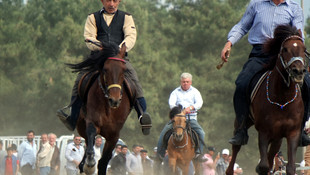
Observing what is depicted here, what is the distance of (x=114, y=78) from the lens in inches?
449

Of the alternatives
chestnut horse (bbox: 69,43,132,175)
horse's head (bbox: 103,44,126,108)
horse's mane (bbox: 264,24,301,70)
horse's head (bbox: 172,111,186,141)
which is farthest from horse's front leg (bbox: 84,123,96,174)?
horse's head (bbox: 172,111,186,141)

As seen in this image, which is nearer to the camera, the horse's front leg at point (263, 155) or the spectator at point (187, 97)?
the horse's front leg at point (263, 155)

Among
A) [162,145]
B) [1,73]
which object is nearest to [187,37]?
[1,73]

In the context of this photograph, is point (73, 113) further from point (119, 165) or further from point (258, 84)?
point (119, 165)

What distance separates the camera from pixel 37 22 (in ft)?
187

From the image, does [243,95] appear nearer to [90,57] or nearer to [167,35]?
[90,57]

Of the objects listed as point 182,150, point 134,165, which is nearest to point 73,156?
point 134,165

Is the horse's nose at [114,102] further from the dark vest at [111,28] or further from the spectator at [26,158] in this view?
the spectator at [26,158]

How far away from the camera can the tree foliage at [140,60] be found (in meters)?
51.3

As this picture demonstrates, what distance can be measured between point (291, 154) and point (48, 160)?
553 inches

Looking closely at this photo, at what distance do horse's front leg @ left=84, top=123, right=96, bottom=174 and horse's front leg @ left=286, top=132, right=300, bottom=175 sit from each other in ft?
10.3

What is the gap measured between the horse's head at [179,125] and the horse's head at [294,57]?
8.29 metres

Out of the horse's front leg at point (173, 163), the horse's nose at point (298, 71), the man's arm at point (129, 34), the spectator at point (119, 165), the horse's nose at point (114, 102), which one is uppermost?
the man's arm at point (129, 34)

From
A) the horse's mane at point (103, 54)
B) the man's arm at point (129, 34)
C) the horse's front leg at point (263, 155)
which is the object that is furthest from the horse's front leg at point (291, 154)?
the man's arm at point (129, 34)
